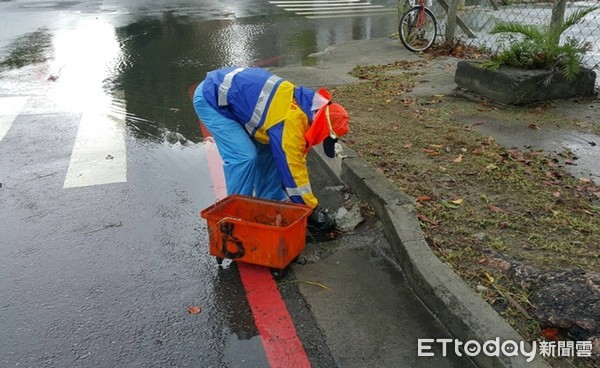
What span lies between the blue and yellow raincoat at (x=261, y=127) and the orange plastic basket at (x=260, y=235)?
154 mm

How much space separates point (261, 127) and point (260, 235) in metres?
0.79

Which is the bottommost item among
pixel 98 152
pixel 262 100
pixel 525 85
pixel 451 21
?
pixel 98 152

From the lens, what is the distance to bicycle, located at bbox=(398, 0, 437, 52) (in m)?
9.96

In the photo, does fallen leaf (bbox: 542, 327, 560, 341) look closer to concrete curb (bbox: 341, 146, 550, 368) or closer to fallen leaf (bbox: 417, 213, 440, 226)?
concrete curb (bbox: 341, 146, 550, 368)

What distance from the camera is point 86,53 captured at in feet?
36.3

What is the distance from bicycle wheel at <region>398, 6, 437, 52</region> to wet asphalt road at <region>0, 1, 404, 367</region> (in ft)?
7.61

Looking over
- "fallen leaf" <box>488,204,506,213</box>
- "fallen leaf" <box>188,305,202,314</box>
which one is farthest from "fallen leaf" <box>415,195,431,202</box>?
"fallen leaf" <box>188,305,202,314</box>

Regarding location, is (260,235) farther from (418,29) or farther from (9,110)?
(418,29)

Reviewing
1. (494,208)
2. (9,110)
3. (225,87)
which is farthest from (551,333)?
(9,110)

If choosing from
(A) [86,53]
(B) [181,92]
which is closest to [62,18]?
(A) [86,53]

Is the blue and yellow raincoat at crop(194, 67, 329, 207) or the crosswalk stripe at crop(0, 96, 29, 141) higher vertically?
the blue and yellow raincoat at crop(194, 67, 329, 207)

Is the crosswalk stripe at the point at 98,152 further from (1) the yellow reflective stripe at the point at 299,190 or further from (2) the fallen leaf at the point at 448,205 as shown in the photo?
(2) the fallen leaf at the point at 448,205

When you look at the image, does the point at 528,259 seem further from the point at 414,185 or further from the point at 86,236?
the point at 86,236

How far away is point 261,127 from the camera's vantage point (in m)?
3.76
